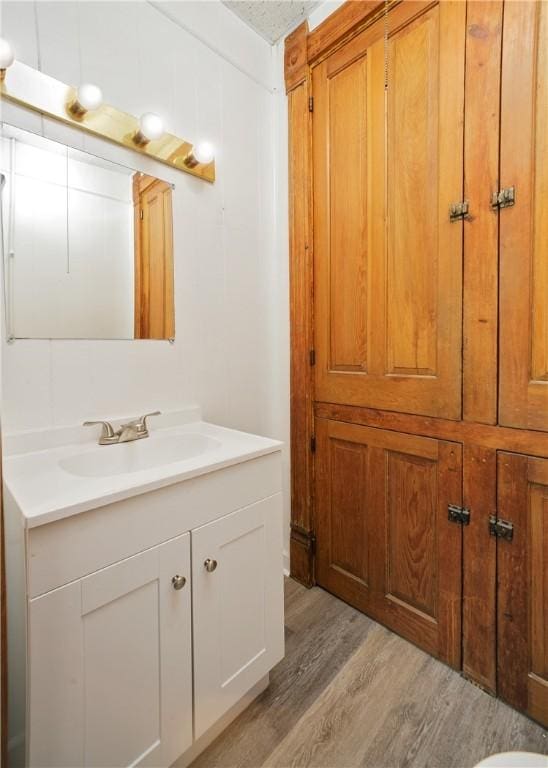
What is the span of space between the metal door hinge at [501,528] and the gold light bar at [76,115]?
167cm

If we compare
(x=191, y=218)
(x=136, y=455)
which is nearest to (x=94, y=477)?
(x=136, y=455)

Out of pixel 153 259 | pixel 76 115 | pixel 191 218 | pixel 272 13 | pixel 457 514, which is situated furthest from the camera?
pixel 272 13

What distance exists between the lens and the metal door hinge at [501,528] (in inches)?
46.2

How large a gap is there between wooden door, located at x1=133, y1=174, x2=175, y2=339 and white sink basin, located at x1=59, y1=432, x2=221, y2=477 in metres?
0.39

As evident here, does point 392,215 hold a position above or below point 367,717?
above

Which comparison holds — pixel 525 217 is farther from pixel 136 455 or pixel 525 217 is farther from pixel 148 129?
pixel 136 455

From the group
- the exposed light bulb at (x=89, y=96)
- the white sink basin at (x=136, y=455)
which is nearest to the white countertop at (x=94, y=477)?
the white sink basin at (x=136, y=455)

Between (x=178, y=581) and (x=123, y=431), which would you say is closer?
(x=178, y=581)

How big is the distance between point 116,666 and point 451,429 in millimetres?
1159

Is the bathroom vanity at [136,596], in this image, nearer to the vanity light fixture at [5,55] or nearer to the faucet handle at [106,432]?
the faucet handle at [106,432]

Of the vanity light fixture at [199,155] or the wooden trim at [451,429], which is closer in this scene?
the wooden trim at [451,429]

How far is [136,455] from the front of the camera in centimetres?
Answer: 128

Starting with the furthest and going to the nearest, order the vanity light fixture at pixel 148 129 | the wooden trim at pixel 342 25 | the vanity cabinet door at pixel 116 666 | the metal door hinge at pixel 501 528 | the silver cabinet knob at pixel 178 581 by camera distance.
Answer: the wooden trim at pixel 342 25
the vanity light fixture at pixel 148 129
the metal door hinge at pixel 501 528
the silver cabinet knob at pixel 178 581
the vanity cabinet door at pixel 116 666

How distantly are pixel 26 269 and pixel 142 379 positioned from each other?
1.62 ft
